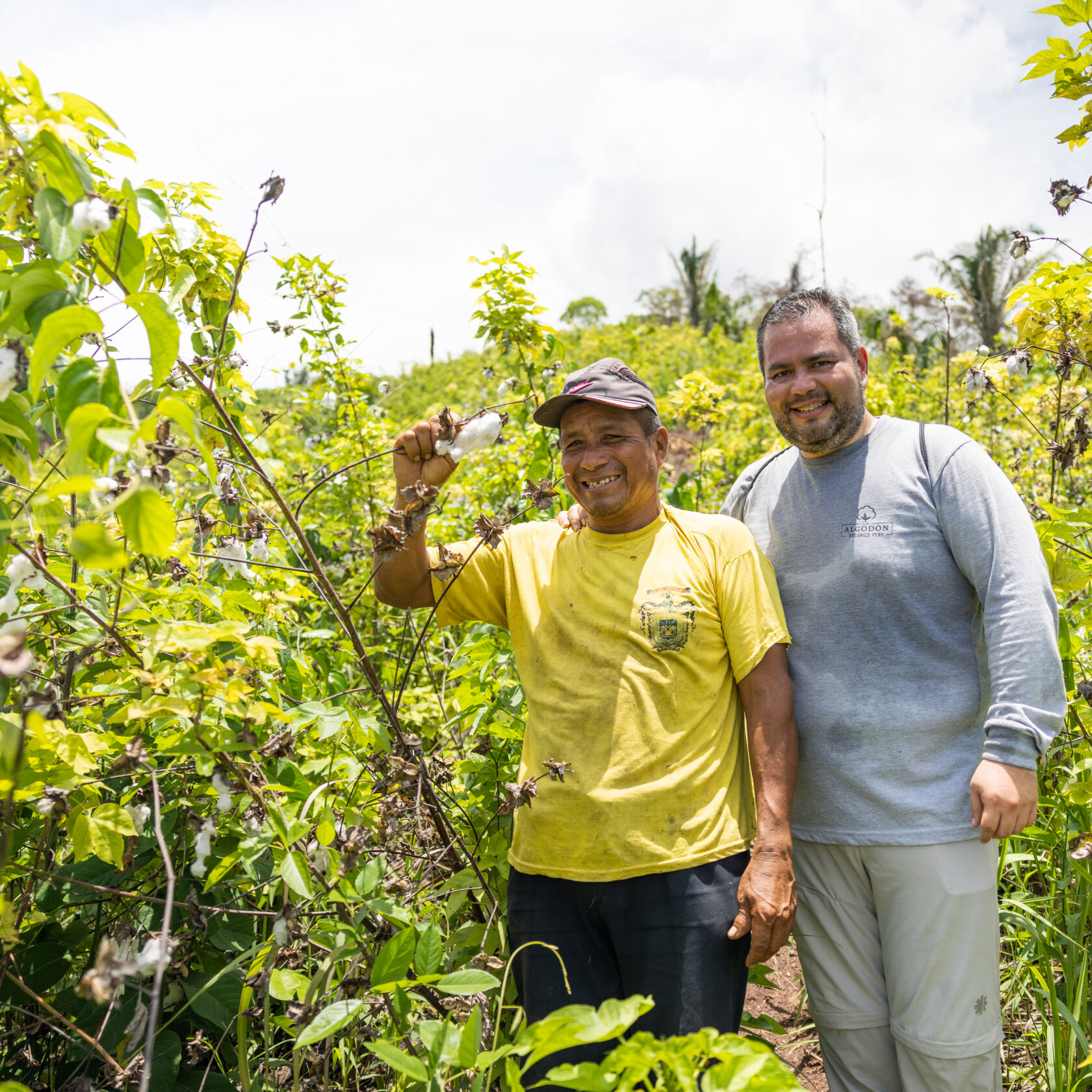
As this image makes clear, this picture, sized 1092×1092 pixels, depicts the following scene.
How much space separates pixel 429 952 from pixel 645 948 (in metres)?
0.58

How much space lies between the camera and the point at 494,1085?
6.28ft

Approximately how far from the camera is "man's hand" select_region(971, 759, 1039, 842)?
1728 mm

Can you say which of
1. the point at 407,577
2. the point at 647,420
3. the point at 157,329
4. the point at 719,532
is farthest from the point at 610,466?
the point at 157,329

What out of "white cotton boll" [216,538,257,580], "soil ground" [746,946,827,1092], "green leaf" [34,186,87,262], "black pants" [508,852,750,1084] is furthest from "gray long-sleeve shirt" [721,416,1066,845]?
"green leaf" [34,186,87,262]

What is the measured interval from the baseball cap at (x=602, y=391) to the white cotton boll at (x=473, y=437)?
0.32m

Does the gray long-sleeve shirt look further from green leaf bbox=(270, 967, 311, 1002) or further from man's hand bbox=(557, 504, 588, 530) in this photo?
green leaf bbox=(270, 967, 311, 1002)

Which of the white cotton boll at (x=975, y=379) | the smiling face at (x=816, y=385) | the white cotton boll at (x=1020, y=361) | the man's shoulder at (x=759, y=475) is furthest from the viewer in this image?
the white cotton boll at (x=975, y=379)

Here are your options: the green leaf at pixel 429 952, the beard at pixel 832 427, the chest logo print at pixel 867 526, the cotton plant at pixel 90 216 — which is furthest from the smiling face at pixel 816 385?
the cotton plant at pixel 90 216

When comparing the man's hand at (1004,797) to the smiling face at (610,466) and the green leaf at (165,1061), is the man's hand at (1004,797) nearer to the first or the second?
the smiling face at (610,466)

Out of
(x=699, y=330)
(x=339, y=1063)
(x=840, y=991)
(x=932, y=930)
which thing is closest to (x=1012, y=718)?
(x=932, y=930)

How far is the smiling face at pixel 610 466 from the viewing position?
A: 1.95 metres

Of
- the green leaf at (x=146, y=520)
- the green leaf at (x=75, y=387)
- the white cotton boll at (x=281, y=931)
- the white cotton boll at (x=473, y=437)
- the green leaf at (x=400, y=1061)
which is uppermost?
the white cotton boll at (x=473, y=437)

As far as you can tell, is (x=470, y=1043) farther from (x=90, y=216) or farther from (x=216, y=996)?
(x=90, y=216)

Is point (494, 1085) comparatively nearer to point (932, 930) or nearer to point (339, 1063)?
point (339, 1063)
